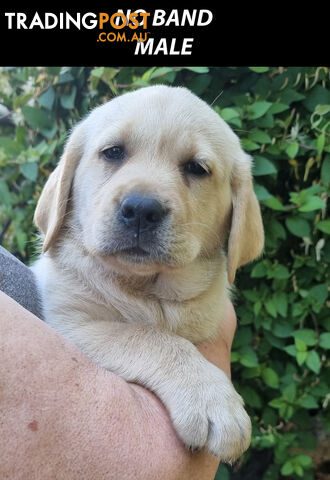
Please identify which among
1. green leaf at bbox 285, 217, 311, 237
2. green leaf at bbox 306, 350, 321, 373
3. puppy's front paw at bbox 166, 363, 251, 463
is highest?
green leaf at bbox 285, 217, 311, 237

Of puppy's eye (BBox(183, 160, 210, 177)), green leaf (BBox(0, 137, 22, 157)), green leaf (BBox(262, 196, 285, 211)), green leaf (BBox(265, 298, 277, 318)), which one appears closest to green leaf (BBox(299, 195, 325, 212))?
green leaf (BBox(262, 196, 285, 211))

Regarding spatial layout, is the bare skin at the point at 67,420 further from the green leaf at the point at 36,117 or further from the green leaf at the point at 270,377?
the green leaf at the point at 36,117

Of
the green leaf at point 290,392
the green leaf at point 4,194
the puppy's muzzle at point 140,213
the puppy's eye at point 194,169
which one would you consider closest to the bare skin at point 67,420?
the puppy's muzzle at point 140,213

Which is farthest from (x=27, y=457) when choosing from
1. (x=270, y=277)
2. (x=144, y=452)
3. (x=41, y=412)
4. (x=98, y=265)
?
(x=270, y=277)

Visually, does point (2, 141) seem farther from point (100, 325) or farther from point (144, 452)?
point (144, 452)

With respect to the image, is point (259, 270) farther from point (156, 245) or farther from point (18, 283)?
point (18, 283)

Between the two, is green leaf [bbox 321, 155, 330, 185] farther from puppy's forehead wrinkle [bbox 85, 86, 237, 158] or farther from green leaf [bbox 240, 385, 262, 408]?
green leaf [bbox 240, 385, 262, 408]
